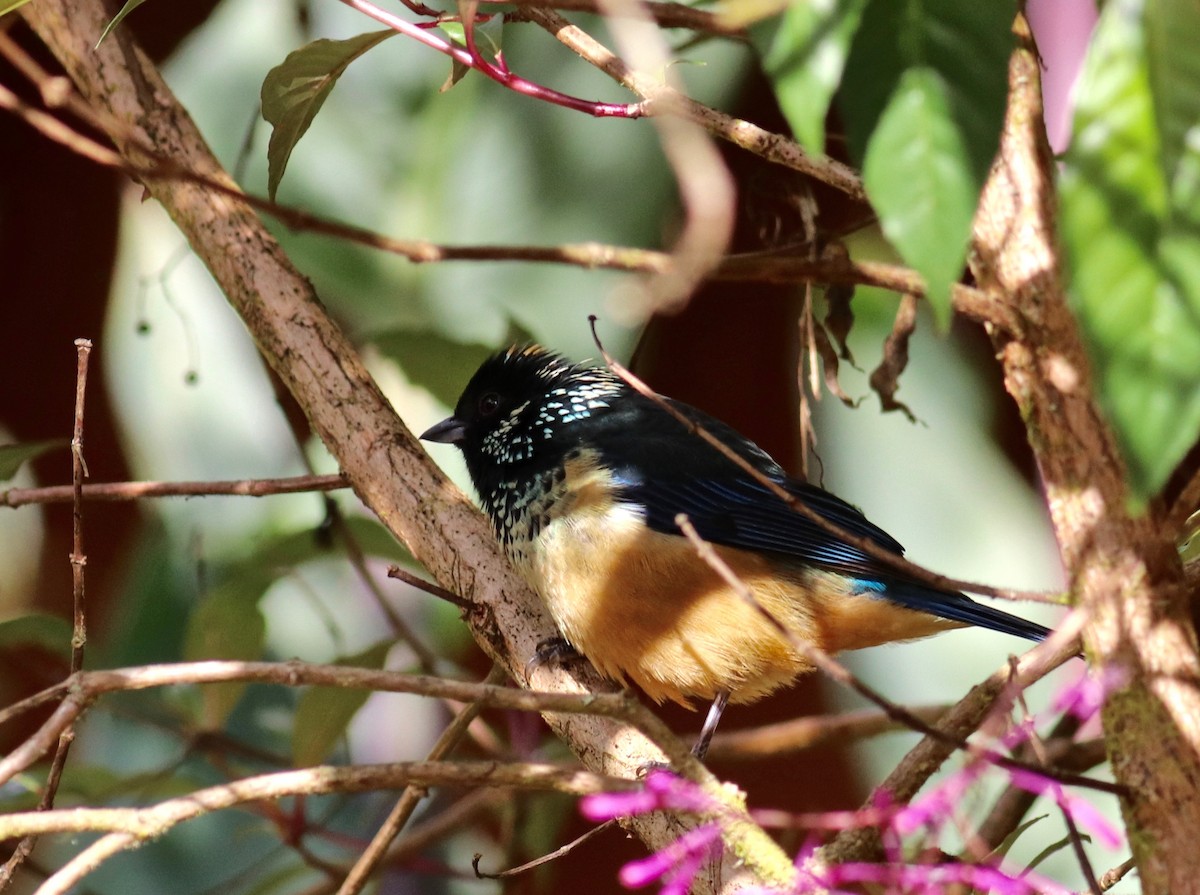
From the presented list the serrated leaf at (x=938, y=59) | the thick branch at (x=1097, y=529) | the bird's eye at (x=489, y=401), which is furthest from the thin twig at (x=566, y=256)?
the bird's eye at (x=489, y=401)

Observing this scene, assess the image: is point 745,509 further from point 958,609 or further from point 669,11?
point 669,11

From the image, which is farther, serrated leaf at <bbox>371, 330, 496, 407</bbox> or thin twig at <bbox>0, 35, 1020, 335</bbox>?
serrated leaf at <bbox>371, 330, 496, 407</bbox>

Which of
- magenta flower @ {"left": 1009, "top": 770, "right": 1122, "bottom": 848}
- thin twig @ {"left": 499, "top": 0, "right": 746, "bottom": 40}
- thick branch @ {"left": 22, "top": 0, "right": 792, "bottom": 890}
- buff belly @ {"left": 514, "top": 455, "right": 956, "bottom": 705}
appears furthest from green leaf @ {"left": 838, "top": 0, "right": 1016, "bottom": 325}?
buff belly @ {"left": 514, "top": 455, "right": 956, "bottom": 705}

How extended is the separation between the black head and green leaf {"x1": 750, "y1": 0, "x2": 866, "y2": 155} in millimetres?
1780

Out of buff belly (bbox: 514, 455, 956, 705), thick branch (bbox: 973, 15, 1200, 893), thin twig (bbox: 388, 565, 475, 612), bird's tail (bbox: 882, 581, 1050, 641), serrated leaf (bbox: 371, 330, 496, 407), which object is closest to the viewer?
thick branch (bbox: 973, 15, 1200, 893)

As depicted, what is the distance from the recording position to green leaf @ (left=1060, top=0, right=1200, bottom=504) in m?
0.68

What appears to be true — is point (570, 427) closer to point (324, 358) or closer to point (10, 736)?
point (324, 358)

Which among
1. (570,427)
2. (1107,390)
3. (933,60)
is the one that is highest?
(933,60)

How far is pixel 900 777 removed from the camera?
149cm

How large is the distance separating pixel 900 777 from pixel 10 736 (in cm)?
259

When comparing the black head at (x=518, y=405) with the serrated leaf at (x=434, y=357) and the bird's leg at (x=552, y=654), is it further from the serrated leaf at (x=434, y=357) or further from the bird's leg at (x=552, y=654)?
the bird's leg at (x=552, y=654)

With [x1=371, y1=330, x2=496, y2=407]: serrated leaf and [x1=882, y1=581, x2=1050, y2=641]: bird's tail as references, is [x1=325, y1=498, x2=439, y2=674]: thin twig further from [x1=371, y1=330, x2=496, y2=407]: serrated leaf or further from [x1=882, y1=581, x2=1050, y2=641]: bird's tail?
[x1=882, y1=581, x2=1050, y2=641]: bird's tail

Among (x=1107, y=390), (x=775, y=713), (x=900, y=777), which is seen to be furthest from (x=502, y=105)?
(x=1107, y=390)

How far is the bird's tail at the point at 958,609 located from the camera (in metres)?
2.08
